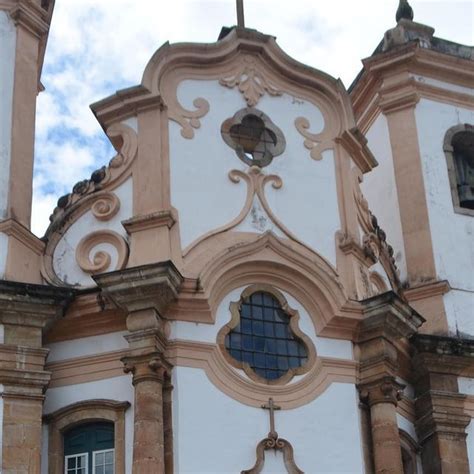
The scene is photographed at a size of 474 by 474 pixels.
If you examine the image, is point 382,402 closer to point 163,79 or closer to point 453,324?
point 453,324

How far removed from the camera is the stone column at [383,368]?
18.1 meters

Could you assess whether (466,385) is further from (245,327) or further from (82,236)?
(82,236)

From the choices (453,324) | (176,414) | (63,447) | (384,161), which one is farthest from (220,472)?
(384,161)

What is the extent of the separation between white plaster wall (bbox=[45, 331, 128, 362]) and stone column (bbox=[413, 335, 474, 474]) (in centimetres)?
475

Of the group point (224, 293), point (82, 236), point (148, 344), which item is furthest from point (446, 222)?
point (148, 344)

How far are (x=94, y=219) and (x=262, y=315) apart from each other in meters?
2.88

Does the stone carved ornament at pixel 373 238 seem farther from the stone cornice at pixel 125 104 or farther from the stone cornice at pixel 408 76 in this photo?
the stone cornice at pixel 125 104

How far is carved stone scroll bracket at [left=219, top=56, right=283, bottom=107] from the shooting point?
2064 centimetres

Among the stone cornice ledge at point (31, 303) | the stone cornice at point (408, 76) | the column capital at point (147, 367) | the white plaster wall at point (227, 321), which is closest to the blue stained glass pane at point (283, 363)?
the white plaster wall at point (227, 321)

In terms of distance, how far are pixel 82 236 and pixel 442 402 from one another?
19.9ft

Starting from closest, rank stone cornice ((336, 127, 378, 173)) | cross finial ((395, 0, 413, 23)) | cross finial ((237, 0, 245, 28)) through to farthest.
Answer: stone cornice ((336, 127, 378, 173)) → cross finial ((237, 0, 245, 28)) → cross finial ((395, 0, 413, 23))

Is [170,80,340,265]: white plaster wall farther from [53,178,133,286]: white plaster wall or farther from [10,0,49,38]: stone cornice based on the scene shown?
[10,0,49,38]: stone cornice

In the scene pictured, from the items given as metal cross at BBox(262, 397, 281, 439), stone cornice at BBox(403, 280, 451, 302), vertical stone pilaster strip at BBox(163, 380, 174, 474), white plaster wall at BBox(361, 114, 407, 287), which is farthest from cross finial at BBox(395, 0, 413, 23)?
vertical stone pilaster strip at BBox(163, 380, 174, 474)

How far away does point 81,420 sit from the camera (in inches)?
706
